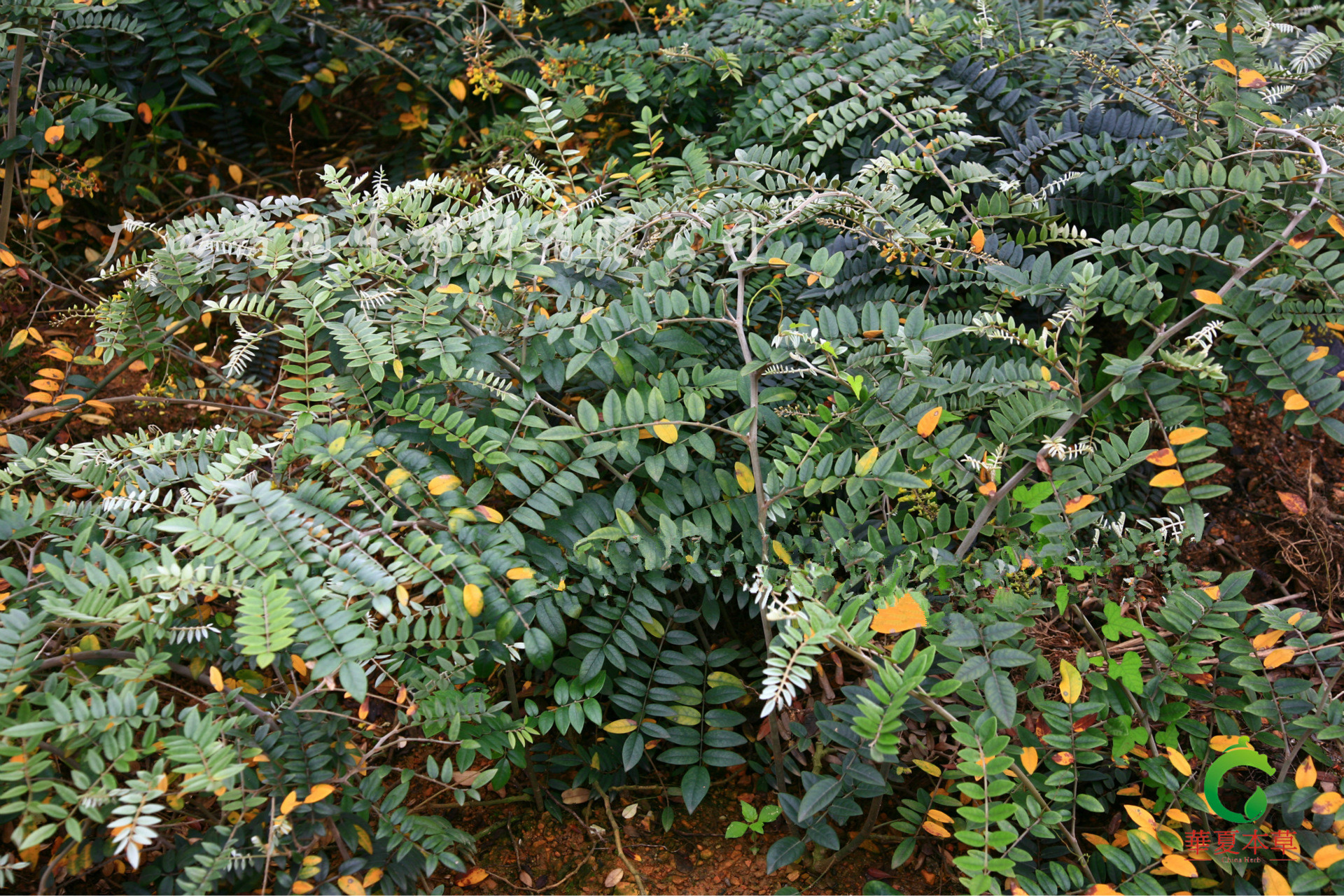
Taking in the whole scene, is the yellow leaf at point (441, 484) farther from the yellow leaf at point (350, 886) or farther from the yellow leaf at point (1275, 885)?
the yellow leaf at point (1275, 885)

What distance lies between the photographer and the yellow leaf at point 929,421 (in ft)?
4.72

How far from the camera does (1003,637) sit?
1340 millimetres

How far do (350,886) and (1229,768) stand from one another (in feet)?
4.61

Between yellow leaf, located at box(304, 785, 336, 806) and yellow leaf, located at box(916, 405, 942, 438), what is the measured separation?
111 centimetres

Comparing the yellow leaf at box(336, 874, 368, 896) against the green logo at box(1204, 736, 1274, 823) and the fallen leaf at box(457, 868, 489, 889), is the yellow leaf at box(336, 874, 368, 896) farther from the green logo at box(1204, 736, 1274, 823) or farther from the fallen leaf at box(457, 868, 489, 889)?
the green logo at box(1204, 736, 1274, 823)

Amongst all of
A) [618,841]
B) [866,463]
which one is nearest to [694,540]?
[866,463]

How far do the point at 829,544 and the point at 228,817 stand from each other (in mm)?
1096

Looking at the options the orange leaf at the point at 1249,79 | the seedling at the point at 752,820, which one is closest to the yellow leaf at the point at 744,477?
the seedling at the point at 752,820

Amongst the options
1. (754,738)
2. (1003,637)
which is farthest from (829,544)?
(754,738)

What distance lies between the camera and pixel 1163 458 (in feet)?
4.49

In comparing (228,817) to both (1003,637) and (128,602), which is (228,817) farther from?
(1003,637)

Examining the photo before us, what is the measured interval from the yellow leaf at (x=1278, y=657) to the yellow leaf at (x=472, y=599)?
124cm

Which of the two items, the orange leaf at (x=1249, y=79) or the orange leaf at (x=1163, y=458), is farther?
the orange leaf at (x=1249, y=79)

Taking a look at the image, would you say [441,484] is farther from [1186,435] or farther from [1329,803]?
[1329,803]
